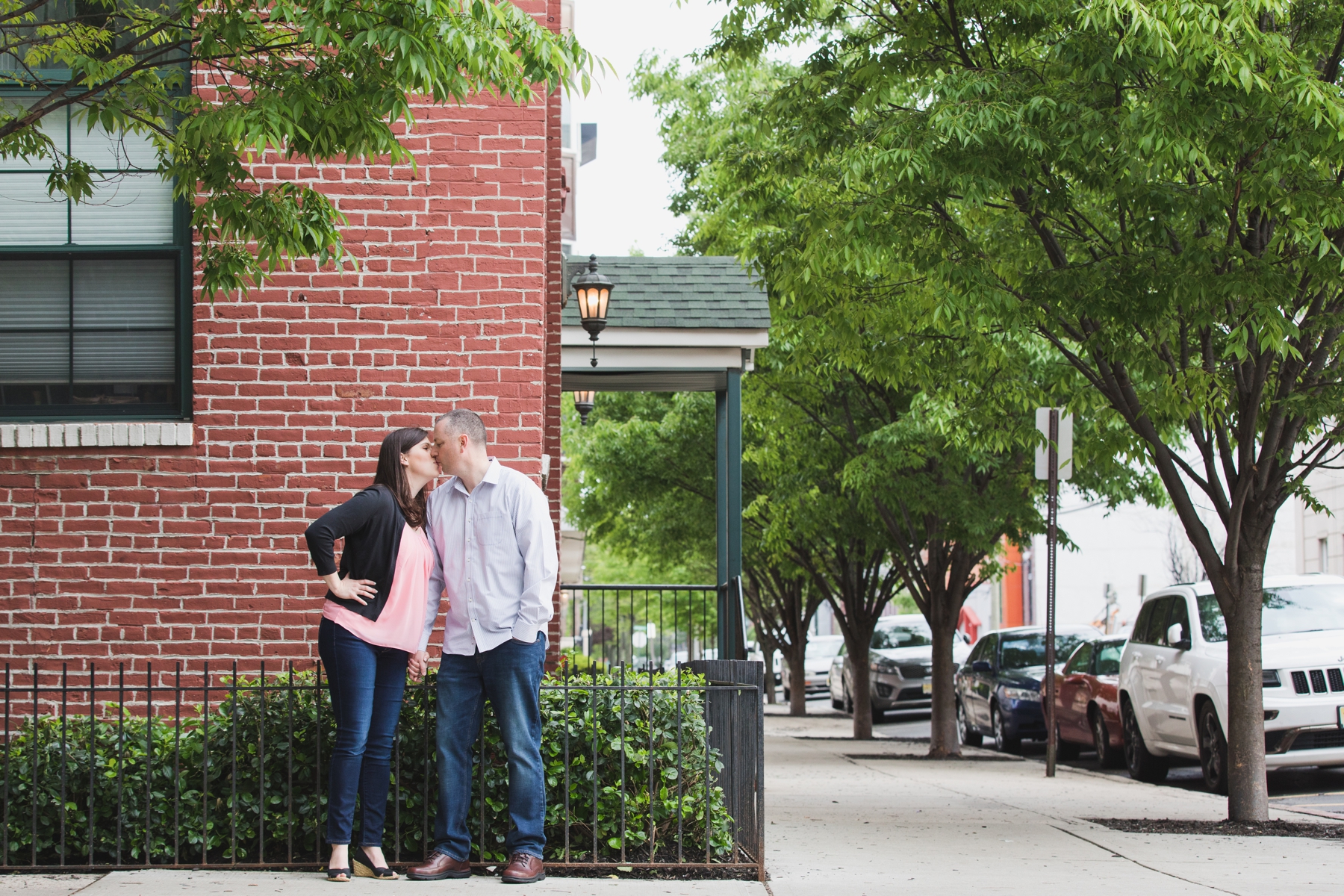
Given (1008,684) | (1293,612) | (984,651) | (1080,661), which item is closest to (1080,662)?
(1080,661)

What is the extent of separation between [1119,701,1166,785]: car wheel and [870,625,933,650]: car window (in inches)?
495

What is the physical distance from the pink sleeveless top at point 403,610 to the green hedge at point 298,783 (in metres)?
0.41

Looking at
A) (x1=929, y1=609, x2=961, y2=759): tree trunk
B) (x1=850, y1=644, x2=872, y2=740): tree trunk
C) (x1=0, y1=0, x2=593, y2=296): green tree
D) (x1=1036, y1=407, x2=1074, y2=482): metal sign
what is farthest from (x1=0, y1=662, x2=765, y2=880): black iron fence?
(x1=850, y1=644, x2=872, y2=740): tree trunk

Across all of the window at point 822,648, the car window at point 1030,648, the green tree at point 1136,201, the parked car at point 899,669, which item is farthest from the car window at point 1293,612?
the window at point 822,648

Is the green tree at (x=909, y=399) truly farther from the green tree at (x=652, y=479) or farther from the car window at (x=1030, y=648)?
the green tree at (x=652, y=479)

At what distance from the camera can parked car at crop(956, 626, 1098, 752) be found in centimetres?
1731

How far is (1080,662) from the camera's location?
15.6 m

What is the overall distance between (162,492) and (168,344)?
84cm

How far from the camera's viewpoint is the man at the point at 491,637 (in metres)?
5.68

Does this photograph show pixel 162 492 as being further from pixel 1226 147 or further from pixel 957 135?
pixel 1226 147

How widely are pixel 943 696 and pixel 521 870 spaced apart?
39.2 ft

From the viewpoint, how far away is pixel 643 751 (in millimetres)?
6168

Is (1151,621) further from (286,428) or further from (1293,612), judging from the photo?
(286,428)

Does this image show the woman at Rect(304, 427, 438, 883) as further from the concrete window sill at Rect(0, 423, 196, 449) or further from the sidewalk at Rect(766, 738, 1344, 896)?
the concrete window sill at Rect(0, 423, 196, 449)
